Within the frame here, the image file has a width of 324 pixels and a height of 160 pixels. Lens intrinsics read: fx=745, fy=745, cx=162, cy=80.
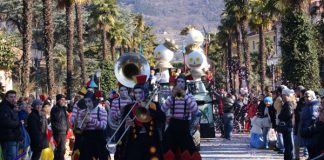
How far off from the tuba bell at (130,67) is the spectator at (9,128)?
7.46 feet

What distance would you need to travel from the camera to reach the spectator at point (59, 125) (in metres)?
15.9

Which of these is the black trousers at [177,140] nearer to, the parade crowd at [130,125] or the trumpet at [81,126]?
the parade crowd at [130,125]

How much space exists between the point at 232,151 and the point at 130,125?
8.56 meters

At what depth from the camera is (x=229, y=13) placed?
52312 mm

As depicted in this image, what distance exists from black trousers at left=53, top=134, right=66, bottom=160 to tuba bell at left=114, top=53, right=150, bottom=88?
202 cm

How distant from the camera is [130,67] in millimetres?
15312

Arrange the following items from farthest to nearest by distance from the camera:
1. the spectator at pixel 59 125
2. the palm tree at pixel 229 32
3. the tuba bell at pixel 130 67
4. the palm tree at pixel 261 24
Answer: the palm tree at pixel 229 32 → the palm tree at pixel 261 24 → the spectator at pixel 59 125 → the tuba bell at pixel 130 67

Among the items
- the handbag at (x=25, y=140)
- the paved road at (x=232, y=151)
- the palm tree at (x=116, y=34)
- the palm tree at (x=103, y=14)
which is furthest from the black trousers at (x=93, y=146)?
the palm tree at (x=116, y=34)

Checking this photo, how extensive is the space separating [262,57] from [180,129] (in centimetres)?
3172

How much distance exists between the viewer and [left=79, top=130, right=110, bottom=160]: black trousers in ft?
45.1

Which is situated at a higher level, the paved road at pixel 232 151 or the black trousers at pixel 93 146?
the black trousers at pixel 93 146

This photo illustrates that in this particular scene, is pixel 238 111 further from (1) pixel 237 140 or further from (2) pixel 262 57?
(2) pixel 262 57

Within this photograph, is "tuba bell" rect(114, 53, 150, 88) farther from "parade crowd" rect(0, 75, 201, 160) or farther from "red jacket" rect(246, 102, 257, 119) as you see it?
"red jacket" rect(246, 102, 257, 119)

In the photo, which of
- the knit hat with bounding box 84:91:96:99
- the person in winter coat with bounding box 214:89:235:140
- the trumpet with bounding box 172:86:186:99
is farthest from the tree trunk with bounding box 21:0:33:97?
the trumpet with bounding box 172:86:186:99
